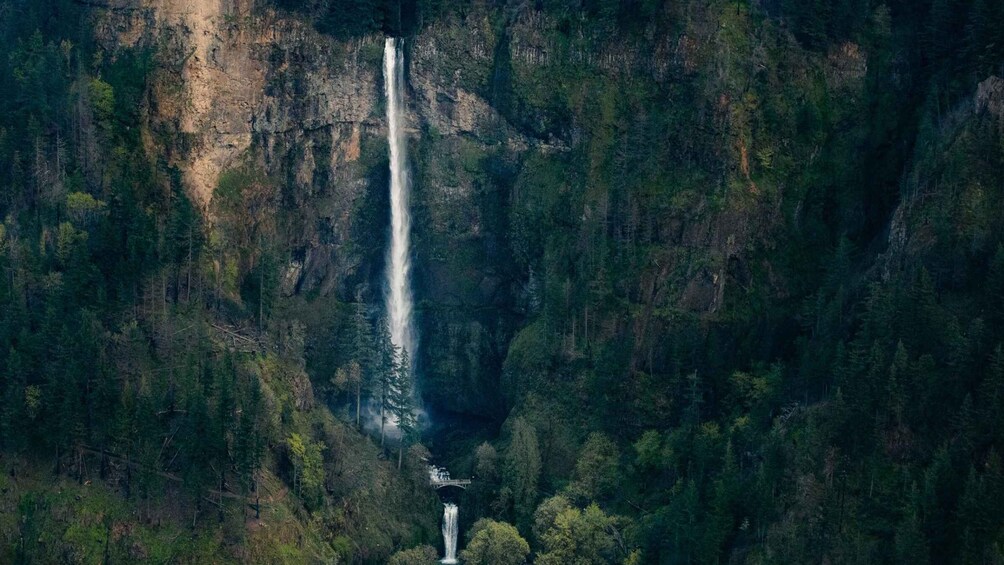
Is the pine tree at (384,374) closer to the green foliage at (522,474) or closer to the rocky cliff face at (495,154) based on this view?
the rocky cliff face at (495,154)

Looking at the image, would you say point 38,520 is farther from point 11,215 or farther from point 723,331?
point 723,331

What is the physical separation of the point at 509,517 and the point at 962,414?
33849mm

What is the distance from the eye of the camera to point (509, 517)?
156125 millimetres

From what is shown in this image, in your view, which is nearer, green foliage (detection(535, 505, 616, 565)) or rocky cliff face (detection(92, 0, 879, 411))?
green foliage (detection(535, 505, 616, 565))

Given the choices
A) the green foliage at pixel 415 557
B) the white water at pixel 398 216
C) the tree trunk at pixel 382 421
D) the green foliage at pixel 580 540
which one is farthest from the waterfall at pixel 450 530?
the white water at pixel 398 216

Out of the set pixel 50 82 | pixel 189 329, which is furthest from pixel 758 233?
pixel 50 82

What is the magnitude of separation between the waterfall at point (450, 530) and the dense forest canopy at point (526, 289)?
745mm

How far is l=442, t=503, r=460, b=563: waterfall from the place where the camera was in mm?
156750

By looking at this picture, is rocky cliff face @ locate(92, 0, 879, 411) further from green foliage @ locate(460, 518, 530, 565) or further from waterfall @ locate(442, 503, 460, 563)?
green foliage @ locate(460, 518, 530, 565)

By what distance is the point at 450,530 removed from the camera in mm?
157625

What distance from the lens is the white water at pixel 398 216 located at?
→ 16675 centimetres

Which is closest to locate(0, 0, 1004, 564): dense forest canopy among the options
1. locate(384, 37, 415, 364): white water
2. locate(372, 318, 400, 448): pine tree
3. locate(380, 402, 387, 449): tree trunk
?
locate(372, 318, 400, 448): pine tree

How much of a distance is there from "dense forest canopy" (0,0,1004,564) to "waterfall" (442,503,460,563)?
75 cm

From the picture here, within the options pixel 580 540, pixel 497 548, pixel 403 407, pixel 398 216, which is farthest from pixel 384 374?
pixel 580 540
